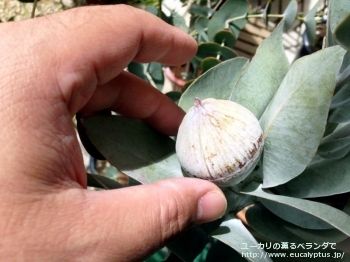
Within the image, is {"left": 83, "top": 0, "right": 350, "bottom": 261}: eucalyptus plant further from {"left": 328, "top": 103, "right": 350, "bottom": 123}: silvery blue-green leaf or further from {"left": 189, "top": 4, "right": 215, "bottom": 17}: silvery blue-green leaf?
{"left": 189, "top": 4, "right": 215, "bottom": 17}: silvery blue-green leaf

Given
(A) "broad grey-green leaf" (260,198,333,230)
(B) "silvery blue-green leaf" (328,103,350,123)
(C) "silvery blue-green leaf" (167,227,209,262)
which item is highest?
(B) "silvery blue-green leaf" (328,103,350,123)

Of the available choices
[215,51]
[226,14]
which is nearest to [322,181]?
[215,51]

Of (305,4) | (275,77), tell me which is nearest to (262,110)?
(275,77)

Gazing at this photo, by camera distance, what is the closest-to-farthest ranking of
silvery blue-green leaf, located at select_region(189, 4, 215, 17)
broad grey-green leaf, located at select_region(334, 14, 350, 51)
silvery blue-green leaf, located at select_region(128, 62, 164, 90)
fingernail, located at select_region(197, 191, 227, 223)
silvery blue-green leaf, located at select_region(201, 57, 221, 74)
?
broad grey-green leaf, located at select_region(334, 14, 350, 51), fingernail, located at select_region(197, 191, 227, 223), silvery blue-green leaf, located at select_region(201, 57, 221, 74), silvery blue-green leaf, located at select_region(128, 62, 164, 90), silvery blue-green leaf, located at select_region(189, 4, 215, 17)

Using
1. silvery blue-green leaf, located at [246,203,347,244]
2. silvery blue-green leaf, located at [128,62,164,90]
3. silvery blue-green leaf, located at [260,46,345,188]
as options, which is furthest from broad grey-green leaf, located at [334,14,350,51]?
silvery blue-green leaf, located at [128,62,164,90]

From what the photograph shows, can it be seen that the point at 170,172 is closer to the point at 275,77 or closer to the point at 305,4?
the point at 275,77

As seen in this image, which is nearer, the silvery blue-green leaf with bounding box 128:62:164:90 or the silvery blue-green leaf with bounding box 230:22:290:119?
the silvery blue-green leaf with bounding box 230:22:290:119

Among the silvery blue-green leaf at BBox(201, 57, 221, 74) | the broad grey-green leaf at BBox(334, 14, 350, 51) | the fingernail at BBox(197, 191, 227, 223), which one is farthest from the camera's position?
the silvery blue-green leaf at BBox(201, 57, 221, 74)
